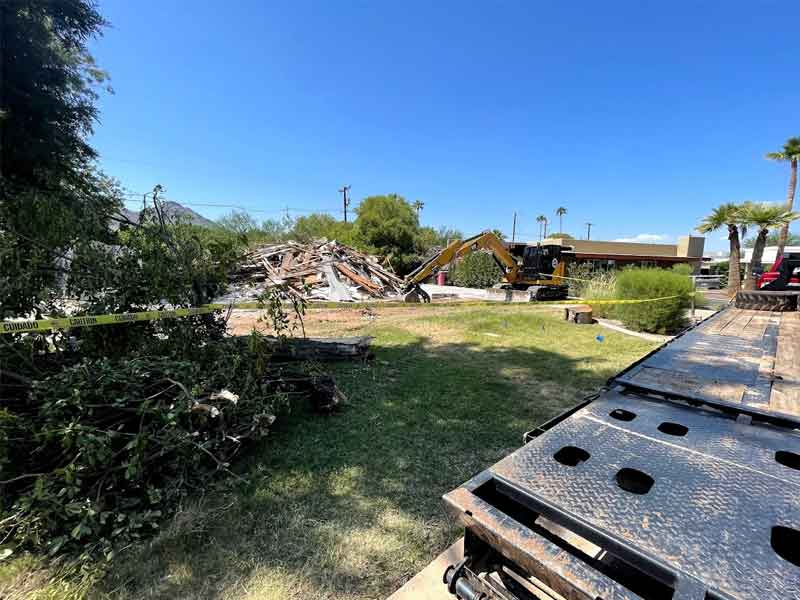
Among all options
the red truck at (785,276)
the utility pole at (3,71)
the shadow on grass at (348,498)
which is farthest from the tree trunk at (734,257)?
the utility pole at (3,71)

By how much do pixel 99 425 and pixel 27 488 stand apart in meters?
0.44

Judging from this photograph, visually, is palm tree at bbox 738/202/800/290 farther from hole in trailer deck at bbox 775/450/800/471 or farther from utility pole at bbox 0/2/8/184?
utility pole at bbox 0/2/8/184

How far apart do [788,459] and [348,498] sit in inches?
95.0

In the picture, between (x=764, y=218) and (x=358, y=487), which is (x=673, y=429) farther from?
(x=764, y=218)

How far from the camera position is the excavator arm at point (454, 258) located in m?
13.0

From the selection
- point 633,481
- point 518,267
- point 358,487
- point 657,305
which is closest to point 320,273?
point 518,267

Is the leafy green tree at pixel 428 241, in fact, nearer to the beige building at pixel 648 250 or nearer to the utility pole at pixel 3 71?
the beige building at pixel 648 250

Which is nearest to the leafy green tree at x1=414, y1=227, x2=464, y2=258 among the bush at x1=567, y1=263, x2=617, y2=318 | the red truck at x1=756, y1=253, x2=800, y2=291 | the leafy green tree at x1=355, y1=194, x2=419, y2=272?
the leafy green tree at x1=355, y1=194, x2=419, y2=272

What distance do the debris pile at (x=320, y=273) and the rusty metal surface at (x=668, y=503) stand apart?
1296 centimetres

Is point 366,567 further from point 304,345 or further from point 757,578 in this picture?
point 304,345

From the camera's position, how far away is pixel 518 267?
49.7 feet

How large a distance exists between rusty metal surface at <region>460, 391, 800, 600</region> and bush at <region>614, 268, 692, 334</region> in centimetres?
791

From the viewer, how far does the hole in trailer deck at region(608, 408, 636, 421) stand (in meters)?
1.97

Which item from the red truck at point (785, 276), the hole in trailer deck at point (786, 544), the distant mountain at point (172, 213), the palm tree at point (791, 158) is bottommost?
the hole in trailer deck at point (786, 544)
